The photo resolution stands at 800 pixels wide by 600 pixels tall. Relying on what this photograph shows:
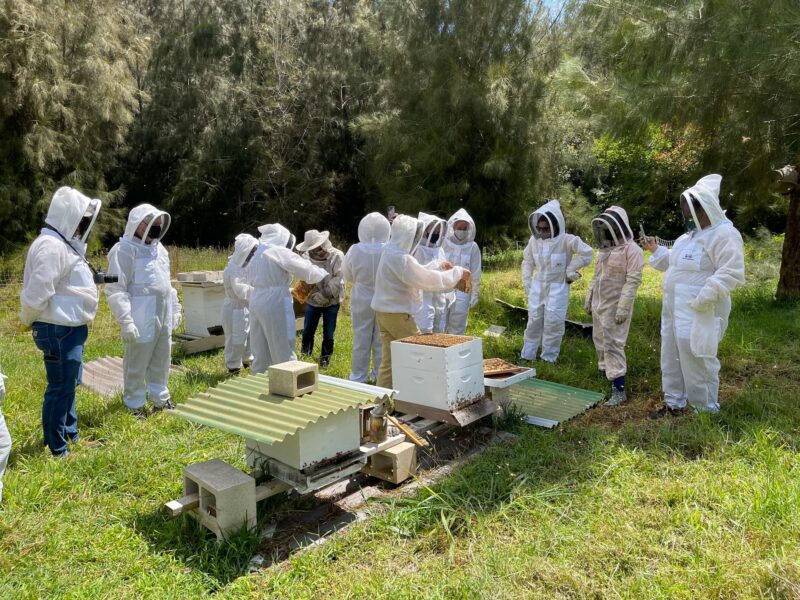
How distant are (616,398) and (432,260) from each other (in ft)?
8.60

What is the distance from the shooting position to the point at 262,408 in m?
3.48

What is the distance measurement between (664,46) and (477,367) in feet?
16.5

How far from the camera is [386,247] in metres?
5.08

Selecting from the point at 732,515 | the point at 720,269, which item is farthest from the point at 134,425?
the point at 720,269

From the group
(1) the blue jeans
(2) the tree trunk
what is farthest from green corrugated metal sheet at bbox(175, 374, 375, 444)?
(2) the tree trunk

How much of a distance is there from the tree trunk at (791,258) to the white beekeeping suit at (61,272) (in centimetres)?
892

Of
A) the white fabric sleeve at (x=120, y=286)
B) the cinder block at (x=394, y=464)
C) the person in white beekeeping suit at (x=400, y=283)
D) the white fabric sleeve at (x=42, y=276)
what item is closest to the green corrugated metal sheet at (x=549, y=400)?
the person in white beekeeping suit at (x=400, y=283)

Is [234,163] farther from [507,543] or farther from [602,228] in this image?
[507,543]

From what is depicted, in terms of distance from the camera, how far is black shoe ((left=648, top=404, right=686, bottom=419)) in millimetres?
4982

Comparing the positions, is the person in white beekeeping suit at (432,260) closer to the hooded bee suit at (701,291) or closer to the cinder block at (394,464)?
the hooded bee suit at (701,291)

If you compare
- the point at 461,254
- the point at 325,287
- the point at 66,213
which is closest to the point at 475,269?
the point at 461,254

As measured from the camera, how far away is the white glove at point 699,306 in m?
4.52

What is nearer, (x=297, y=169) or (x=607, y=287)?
(x=607, y=287)

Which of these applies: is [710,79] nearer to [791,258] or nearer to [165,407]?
[791,258]
